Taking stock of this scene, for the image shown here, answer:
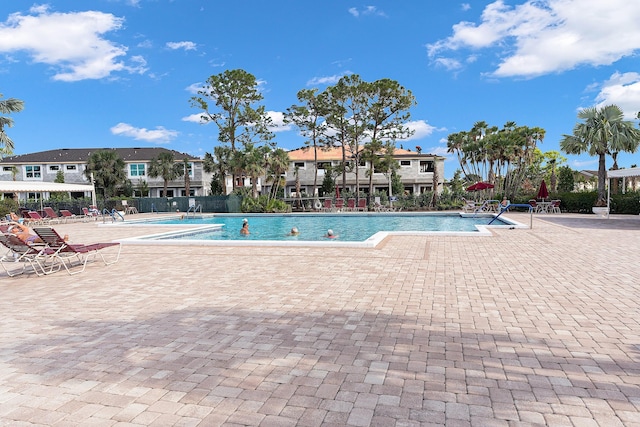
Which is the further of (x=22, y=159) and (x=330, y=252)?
(x=22, y=159)

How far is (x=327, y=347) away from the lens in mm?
3830

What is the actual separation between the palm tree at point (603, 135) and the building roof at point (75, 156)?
138 feet

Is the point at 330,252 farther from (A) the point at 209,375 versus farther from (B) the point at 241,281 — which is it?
(A) the point at 209,375

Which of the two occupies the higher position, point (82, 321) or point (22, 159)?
point (22, 159)

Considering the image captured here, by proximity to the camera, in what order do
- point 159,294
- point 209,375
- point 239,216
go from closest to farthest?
point 209,375, point 159,294, point 239,216

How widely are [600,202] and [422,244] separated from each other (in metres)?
18.5

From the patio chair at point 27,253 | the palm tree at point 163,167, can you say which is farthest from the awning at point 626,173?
the palm tree at point 163,167

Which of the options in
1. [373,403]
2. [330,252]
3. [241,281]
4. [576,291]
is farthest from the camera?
[330,252]

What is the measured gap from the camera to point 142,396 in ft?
9.82

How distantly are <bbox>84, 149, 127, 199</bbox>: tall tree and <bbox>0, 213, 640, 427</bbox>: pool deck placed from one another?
36846mm

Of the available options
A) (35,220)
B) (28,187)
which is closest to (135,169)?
(28,187)

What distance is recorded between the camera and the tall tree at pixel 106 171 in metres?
40.4

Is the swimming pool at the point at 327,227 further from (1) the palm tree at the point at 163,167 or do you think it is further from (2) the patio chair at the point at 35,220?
(1) the palm tree at the point at 163,167

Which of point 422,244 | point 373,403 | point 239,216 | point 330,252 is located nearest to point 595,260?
point 422,244
